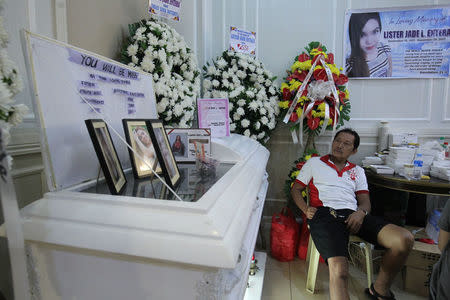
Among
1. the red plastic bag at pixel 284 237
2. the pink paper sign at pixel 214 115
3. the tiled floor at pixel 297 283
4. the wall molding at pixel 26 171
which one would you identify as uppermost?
the pink paper sign at pixel 214 115

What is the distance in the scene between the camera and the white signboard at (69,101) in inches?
28.2

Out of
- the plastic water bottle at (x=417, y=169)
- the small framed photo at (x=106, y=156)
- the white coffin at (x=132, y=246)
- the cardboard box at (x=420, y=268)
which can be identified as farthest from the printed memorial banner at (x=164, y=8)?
the cardboard box at (x=420, y=268)

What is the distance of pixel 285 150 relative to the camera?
9.59ft

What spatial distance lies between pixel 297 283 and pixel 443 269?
3.92 ft

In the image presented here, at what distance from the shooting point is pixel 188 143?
1.30 m

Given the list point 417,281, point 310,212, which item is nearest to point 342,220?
point 310,212

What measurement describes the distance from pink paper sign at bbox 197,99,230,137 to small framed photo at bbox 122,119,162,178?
2.53 ft

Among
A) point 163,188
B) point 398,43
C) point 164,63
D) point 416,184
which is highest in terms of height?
point 398,43

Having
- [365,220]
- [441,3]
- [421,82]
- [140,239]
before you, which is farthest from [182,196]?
[441,3]

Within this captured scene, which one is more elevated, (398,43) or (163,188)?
(398,43)

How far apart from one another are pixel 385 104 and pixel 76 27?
2.82 metres

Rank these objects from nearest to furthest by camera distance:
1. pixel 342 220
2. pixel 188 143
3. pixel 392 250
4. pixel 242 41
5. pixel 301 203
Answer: pixel 188 143
pixel 392 250
pixel 342 220
pixel 301 203
pixel 242 41

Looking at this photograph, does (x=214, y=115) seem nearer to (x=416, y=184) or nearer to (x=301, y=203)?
(x=301, y=203)

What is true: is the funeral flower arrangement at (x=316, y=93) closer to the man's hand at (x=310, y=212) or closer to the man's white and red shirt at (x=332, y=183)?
the man's white and red shirt at (x=332, y=183)
